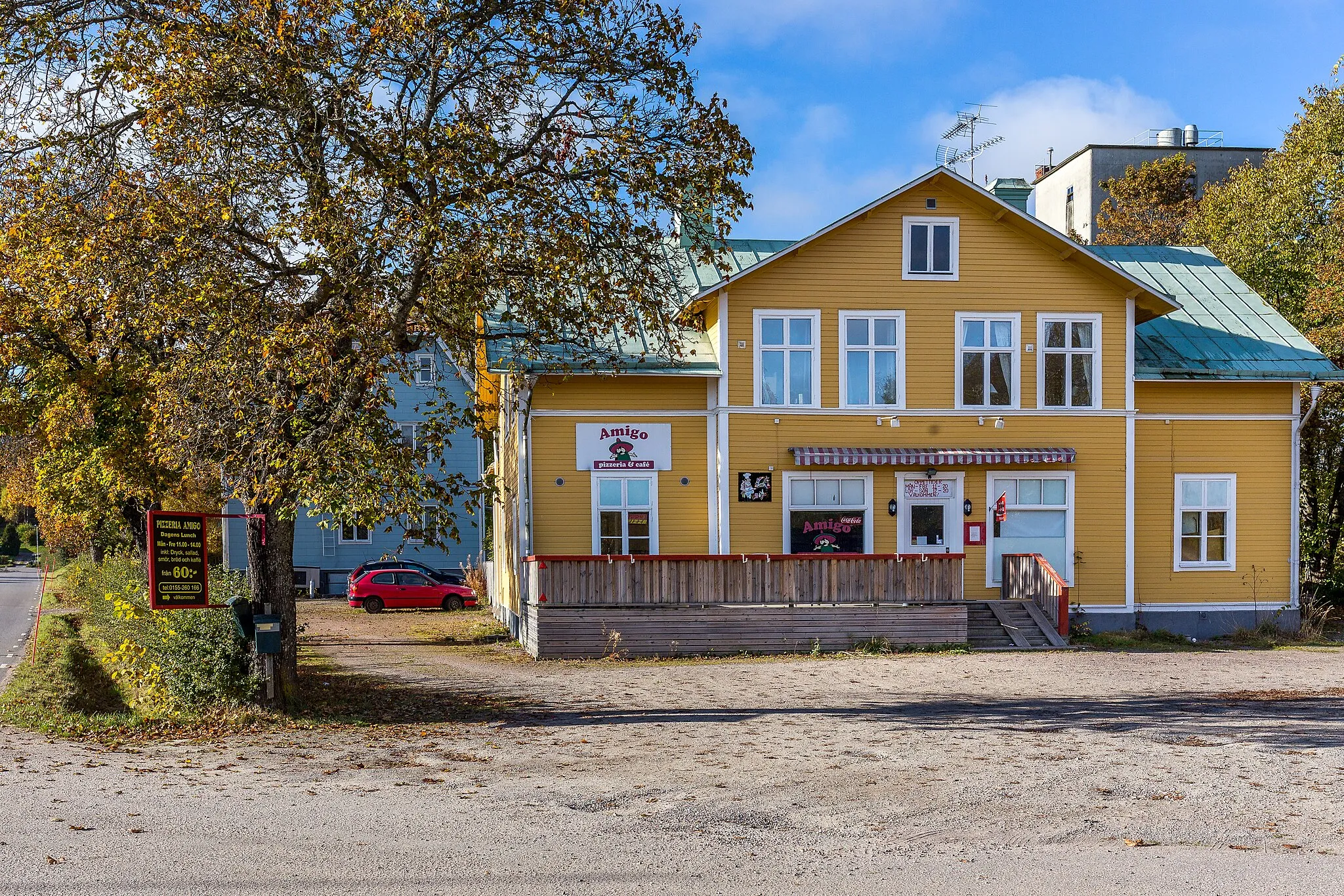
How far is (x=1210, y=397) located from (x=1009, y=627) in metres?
6.71

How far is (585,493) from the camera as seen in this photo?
23.1 m

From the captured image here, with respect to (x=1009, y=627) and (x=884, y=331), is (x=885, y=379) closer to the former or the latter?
(x=884, y=331)

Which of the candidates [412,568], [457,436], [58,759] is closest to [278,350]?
[58,759]

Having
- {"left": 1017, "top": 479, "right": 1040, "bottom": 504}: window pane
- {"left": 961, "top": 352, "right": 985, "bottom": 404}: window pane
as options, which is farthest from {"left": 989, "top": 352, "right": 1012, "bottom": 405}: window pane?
{"left": 1017, "top": 479, "right": 1040, "bottom": 504}: window pane

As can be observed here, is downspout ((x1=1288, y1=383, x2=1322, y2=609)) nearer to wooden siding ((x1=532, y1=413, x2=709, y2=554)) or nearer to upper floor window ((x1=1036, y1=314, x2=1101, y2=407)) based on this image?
upper floor window ((x1=1036, y1=314, x2=1101, y2=407))

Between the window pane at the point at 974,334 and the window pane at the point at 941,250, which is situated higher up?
the window pane at the point at 941,250

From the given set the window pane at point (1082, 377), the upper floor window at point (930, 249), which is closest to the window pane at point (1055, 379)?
the window pane at point (1082, 377)

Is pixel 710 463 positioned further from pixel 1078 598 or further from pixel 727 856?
pixel 727 856

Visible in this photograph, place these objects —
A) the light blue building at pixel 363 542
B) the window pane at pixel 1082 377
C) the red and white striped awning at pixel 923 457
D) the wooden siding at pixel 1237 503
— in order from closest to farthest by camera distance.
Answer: the red and white striped awning at pixel 923 457 < the window pane at pixel 1082 377 < the wooden siding at pixel 1237 503 < the light blue building at pixel 363 542

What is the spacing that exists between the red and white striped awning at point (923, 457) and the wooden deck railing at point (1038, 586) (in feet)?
6.10

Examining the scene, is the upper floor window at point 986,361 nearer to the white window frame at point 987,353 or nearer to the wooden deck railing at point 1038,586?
the white window frame at point 987,353

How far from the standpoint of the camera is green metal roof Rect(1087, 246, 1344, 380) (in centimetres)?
2402

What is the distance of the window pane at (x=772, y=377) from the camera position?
75.8 feet

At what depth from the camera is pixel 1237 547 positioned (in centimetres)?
2439
